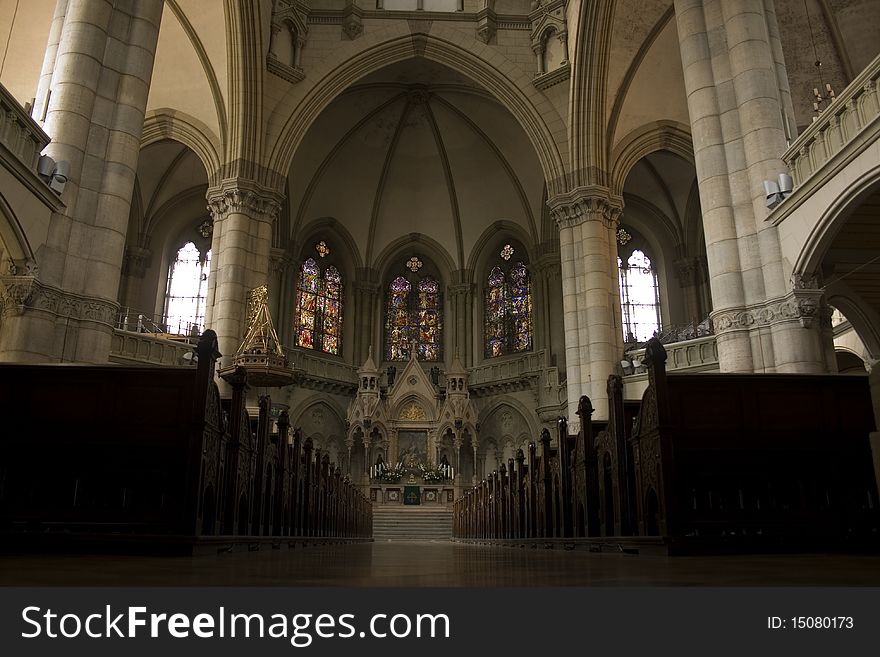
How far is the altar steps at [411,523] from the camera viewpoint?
21.8 m

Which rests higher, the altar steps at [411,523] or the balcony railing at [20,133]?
the balcony railing at [20,133]

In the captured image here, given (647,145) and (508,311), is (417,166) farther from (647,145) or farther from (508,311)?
(647,145)

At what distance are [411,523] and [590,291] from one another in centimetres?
967

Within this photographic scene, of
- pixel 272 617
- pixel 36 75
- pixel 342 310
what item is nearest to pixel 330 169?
pixel 342 310

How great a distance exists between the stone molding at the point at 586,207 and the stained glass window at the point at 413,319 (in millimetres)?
11167

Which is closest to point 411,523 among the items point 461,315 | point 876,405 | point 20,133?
point 461,315

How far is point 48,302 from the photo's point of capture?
29.0ft

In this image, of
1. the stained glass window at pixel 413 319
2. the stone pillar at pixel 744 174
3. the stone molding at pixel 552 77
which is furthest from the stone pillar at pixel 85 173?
the stained glass window at pixel 413 319

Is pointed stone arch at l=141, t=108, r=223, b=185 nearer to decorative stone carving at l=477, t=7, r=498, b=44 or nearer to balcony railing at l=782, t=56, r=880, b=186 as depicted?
decorative stone carving at l=477, t=7, r=498, b=44

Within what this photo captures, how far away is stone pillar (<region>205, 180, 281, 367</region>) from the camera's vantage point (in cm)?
1719

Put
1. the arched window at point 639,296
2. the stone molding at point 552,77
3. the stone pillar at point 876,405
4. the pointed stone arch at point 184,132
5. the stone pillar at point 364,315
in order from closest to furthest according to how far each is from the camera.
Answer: the stone pillar at point 876,405, the pointed stone arch at point 184,132, the stone molding at point 552,77, the arched window at point 639,296, the stone pillar at point 364,315

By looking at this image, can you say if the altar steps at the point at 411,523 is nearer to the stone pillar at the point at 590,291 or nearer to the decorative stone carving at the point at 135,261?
the stone pillar at the point at 590,291

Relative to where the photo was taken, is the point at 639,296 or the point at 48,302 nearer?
the point at 48,302

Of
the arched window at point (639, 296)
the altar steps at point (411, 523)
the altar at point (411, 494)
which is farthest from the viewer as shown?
the arched window at point (639, 296)
